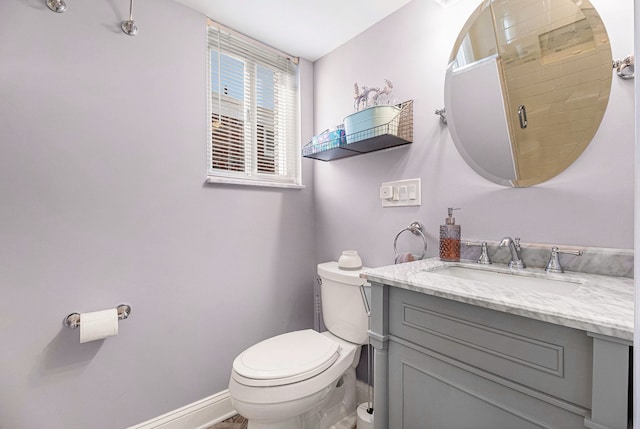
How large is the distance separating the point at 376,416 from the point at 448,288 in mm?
544

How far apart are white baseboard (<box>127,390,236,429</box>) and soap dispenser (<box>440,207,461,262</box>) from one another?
4.60 feet

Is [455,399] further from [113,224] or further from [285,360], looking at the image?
[113,224]

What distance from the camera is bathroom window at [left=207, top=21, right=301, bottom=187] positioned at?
5.30ft

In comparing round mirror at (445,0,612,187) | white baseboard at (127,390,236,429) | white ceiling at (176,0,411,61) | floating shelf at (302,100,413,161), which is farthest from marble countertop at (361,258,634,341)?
white ceiling at (176,0,411,61)

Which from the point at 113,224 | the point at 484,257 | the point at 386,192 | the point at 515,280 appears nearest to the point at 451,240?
the point at 484,257

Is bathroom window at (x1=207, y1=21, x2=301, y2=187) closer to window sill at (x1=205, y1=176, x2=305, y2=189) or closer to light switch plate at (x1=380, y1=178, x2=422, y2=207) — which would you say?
window sill at (x1=205, y1=176, x2=305, y2=189)

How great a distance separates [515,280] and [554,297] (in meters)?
0.32

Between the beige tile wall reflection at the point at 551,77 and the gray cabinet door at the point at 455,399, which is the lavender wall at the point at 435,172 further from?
the gray cabinet door at the point at 455,399

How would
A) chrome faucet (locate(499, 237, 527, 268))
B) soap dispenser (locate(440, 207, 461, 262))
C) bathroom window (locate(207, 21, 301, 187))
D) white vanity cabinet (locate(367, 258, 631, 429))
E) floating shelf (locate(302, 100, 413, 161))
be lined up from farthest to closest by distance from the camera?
bathroom window (locate(207, 21, 301, 187)) < floating shelf (locate(302, 100, 413, 161)) < soap dispenser (locate(440, 207, 461, 262)) < chrome faucet (locate(499, 237, 527, 268)) < white vanity cabinet (locate(367, 258, 631, 429))

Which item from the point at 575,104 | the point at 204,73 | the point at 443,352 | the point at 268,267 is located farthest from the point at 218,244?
the point at 575,104

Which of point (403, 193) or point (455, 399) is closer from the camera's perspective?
point (455, 399)

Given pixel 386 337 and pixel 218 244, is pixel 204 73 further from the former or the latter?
pixel 386 337

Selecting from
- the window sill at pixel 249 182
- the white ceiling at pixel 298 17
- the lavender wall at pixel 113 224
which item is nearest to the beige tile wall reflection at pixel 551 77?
the white ceiling at pixel 298 17

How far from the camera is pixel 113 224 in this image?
50.3 inches
